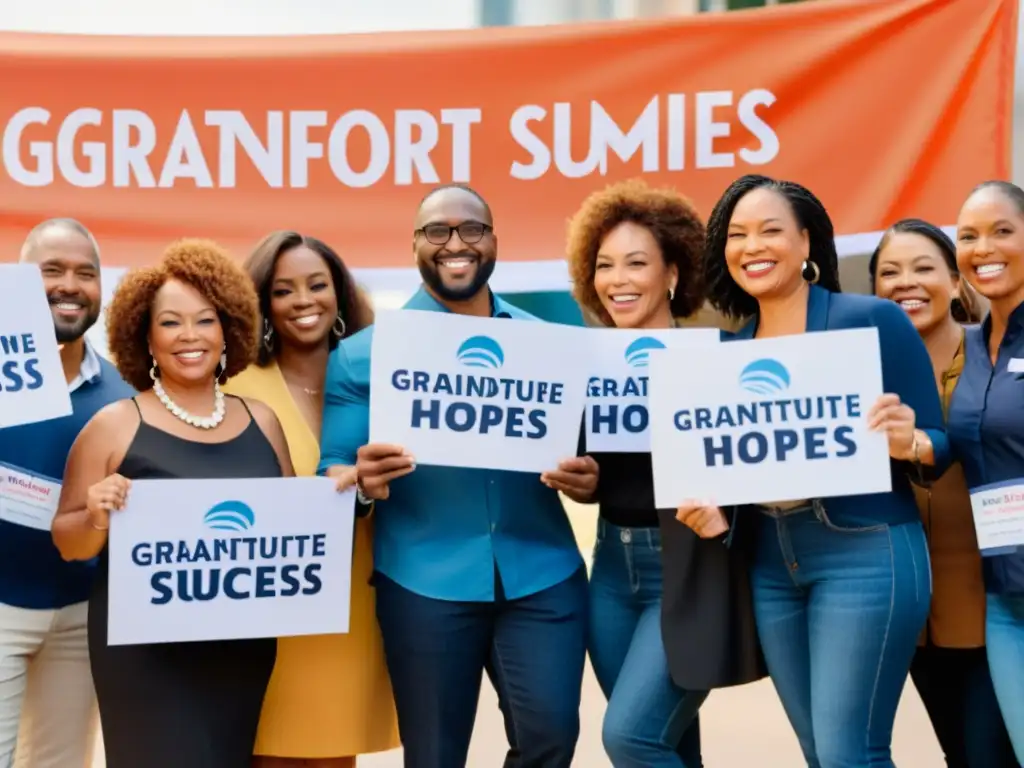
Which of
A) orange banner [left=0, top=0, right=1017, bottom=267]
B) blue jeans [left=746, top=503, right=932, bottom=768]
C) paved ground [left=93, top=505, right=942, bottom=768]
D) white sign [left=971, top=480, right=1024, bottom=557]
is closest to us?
blue jeans [left=746, top=503, right=932, bottom=768]

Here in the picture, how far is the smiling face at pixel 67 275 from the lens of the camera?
3.15 meters

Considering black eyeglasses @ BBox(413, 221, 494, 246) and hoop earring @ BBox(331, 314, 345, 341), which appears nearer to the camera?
black eyeglasses @ BBox(413, 221, 494, 246)

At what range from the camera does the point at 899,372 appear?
261 cm

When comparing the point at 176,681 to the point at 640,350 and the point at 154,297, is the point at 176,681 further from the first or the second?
the point at 640,350

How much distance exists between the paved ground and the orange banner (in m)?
1.82

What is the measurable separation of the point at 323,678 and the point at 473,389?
2.75ft

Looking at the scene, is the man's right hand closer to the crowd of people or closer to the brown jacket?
the crowd of people

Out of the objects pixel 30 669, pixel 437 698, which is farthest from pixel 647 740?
pixel 30 669

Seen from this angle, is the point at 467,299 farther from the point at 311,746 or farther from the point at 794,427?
the point at 311,746

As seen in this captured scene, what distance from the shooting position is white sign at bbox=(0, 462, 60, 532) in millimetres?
2885

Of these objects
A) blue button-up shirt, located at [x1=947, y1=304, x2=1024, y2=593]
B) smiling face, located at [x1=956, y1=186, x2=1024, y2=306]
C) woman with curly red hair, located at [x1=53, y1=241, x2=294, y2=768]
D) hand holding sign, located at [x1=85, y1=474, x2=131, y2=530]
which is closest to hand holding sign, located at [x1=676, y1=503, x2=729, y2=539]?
blue button-up shirt, located at [x1=947, y1=304, x2=1024, y2=593]

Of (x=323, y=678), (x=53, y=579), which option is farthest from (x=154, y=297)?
(x=323, y=678)

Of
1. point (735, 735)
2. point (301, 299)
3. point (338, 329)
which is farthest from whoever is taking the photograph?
point (735, 735)

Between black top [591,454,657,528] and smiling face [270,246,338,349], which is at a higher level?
smiling face [270,246,338,349]
